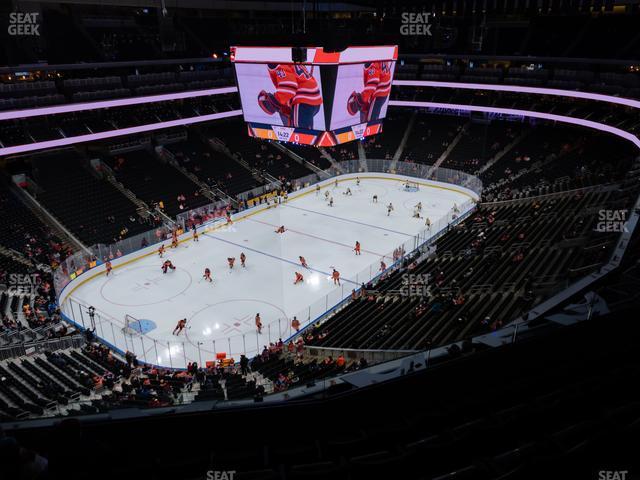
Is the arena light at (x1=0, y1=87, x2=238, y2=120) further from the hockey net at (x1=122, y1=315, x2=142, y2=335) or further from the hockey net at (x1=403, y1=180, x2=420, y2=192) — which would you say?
the hockey net at (x1=403, y1=180, x2=420, y2=192)

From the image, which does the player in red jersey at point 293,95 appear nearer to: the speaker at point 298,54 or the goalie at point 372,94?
the goalie at point 372,94

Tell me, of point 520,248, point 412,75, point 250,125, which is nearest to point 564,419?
point 520,248

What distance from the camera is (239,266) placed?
82.8 ft

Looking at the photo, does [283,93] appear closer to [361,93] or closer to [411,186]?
[361,93]

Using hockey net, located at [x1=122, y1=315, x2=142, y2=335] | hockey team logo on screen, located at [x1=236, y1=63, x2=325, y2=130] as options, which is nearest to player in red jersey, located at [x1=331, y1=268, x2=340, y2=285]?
hockey team logo on screen, located at [x1=236, y1=63, x2=325, y2=130]

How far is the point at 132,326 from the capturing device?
63.4 feet

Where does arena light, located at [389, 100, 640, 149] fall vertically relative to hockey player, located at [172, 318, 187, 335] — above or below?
above

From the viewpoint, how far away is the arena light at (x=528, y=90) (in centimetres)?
3083

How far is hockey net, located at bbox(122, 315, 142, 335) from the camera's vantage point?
18.9 m

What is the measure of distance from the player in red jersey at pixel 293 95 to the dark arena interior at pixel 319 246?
101mm

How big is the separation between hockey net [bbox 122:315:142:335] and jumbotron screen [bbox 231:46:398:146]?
10.2 meters

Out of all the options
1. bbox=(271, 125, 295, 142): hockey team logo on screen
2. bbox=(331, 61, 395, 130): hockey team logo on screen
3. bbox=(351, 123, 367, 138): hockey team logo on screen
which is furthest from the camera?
bbox=(351, 123, 367, 138): hockey team logo on screen

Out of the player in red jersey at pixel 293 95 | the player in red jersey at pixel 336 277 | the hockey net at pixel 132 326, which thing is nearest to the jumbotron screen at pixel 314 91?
the player in red jersey at pixel 293 95

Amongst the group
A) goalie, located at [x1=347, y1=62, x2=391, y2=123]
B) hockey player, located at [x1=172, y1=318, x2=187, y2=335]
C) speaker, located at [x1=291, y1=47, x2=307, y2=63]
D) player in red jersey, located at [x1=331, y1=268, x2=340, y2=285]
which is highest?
goalie, located at [x1=347, y1=62, x2=391, y2=123]
